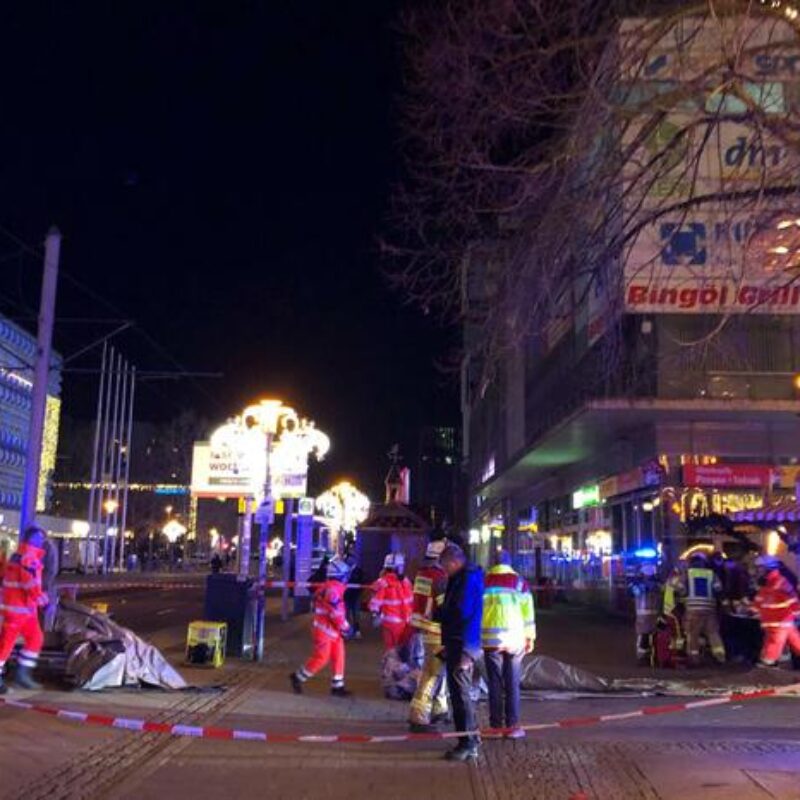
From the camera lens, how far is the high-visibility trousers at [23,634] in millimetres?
10812

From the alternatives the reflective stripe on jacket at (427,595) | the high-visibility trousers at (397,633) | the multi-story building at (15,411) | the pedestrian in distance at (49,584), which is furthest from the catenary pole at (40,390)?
the multi-story building at (15,411)

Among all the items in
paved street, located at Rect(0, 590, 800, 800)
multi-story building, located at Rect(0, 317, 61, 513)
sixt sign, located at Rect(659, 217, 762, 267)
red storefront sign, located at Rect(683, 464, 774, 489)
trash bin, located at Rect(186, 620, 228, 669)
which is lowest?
paved street, located at Rect(0, 590, 800, 800)

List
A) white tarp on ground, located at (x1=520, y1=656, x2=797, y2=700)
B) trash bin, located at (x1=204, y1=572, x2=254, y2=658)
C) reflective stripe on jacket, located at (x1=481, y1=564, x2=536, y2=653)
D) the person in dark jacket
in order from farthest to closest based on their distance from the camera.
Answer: trash bin, located at (x1=204, y1=572, x2=254, y2=658) → white tarp on ground, located at (x1=520, y1=656, x2=797, y2=700) → reflective stripe on jacket, located at (x1=481, y1=564, x2=536, y2=653) → the person in dark jacket

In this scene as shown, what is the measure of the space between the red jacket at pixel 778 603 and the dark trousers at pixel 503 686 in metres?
4.64

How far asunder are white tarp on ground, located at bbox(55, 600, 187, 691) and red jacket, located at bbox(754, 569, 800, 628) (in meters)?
7.17

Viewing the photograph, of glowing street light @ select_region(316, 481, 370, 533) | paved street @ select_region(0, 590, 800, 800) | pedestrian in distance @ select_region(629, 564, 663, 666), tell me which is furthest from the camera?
glowing street light @ select_region(316, 481, 370, 533)

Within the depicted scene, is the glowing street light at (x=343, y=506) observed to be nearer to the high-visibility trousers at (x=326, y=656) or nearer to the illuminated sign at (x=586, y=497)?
the illuminated sign at (x=586, y=497)

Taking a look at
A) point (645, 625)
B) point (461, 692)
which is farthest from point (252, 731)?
point (645, 625)

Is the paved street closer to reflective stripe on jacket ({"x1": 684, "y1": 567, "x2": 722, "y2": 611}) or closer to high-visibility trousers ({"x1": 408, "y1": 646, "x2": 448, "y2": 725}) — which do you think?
high-visibility trousers ({"x1": 408, "y1": 646, "x2": 448, "y2": 725})

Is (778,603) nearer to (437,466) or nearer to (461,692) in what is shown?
(461,692)

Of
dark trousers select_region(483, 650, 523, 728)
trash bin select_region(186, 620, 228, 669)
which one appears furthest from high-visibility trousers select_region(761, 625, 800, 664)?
trash bin select_region(186, 620, 228, 669)

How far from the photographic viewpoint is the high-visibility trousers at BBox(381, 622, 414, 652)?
11.8 metres

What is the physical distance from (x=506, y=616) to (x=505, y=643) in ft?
0.81

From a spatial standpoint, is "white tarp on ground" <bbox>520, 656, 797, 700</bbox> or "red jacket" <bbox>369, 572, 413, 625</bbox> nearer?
"white tarp on ground" <bbox>520, 656, 797, 700</bbox>
